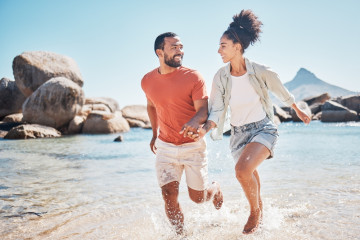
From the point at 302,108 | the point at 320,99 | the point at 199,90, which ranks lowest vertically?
the point at 320,99

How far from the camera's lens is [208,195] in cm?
387

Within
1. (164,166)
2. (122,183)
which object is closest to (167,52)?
(164,166)

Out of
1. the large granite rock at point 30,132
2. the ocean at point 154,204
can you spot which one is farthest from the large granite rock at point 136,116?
the ocean at point 154,204

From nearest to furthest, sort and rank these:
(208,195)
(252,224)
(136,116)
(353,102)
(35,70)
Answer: (252,224) < (208,195) < (35,70) < (136,116) < (353,102)

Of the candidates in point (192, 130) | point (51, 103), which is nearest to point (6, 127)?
point (51, 103)

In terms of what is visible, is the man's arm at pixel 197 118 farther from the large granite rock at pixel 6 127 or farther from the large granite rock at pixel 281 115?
the large granite rock at pixel 281 115

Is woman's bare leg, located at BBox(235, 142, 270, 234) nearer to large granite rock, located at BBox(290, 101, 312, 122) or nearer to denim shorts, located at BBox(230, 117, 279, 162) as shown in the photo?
denim shorts, located at BBox(230, 117, 279, 162)

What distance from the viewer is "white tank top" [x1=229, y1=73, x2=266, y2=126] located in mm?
3520

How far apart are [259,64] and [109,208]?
286 cm

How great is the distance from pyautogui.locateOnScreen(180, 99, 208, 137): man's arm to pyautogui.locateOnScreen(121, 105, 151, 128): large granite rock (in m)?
27.5

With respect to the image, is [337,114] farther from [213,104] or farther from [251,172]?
[251,172]

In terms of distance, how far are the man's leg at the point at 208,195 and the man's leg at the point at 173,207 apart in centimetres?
24

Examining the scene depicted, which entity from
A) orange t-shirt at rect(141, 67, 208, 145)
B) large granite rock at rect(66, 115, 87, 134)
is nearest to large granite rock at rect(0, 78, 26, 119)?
large granite rock at rect(66, 115, 87, 134)

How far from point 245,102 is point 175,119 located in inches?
29.9
